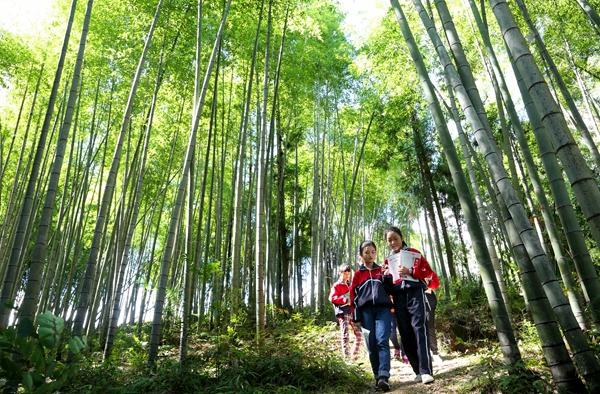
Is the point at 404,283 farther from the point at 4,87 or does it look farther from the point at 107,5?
the point at 4,87

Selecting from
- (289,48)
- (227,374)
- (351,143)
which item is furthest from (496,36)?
(227,374)

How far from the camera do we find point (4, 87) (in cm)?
718

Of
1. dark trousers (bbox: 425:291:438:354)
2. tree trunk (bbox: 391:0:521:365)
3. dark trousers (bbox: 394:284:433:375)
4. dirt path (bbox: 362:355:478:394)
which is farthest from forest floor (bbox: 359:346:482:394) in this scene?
dark trousers (bbox: 425:291:438:354)

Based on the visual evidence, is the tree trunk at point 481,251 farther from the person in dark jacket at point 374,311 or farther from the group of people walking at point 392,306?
the person in dark jacket at point 374,311

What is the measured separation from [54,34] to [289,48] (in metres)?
4.05

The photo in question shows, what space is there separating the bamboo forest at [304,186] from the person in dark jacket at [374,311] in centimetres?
2

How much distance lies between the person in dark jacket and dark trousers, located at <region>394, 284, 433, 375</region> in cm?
14

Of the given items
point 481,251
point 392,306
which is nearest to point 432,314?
point 392,306

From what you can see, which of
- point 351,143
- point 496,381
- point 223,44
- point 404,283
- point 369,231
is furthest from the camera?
point 369,231

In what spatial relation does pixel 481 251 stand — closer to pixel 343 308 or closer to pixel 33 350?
pixel 33 350

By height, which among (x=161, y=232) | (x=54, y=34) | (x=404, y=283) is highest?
(x=54, y=34)

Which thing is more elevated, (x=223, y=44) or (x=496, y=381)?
(x=223, y=44)

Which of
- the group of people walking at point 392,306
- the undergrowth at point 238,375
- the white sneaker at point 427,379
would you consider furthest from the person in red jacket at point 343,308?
the white sneaker at point 427,379

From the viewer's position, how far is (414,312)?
2977 millimetres
